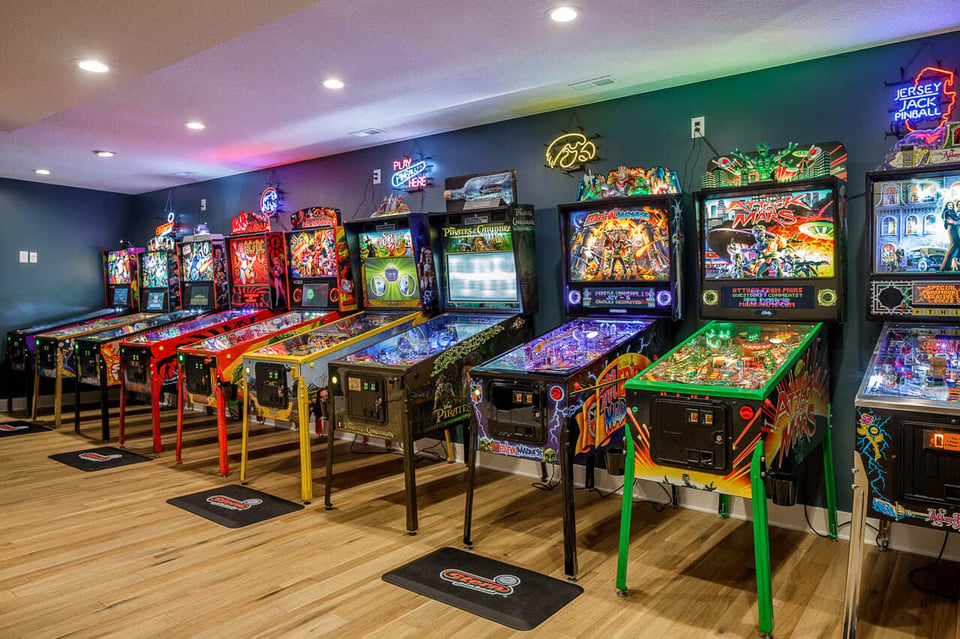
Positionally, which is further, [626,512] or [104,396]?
[104,396]

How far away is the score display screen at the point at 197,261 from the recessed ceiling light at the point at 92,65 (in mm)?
3158

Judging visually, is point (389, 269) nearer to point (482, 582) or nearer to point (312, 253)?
point (312, 253)

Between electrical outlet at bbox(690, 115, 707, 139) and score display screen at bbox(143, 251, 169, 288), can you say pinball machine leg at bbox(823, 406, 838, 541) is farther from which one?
score display screen at bbox(143, 251, 169, 288)

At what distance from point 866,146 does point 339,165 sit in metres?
4.19

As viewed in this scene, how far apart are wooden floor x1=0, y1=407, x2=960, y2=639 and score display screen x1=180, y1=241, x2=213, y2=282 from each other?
A: 8.34ft

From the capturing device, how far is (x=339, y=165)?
5902 mm

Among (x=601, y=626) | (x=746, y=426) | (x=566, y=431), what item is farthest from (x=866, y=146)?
(x=601, y=626)

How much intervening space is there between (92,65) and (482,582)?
3.19m

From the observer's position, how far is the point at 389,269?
4.99 metres

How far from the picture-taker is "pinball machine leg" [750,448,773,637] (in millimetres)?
2432

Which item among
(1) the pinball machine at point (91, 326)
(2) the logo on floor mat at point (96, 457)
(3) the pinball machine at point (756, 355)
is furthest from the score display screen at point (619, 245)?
(1) the pinball machine at point (91, 326)

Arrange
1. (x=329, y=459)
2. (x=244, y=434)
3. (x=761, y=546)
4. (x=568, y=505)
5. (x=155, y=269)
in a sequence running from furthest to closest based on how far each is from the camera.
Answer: (x=155, y=269) < (x=244, y=434) < (x=329, y=459) < (x=568, y=505) < (x=761, y=546)

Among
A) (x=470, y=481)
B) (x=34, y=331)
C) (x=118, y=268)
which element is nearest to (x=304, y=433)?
(x=470, y=481)

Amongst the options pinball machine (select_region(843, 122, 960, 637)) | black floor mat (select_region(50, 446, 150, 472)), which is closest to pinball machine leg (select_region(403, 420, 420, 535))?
pinball machine (select_region(843, 122, 960, 637))
